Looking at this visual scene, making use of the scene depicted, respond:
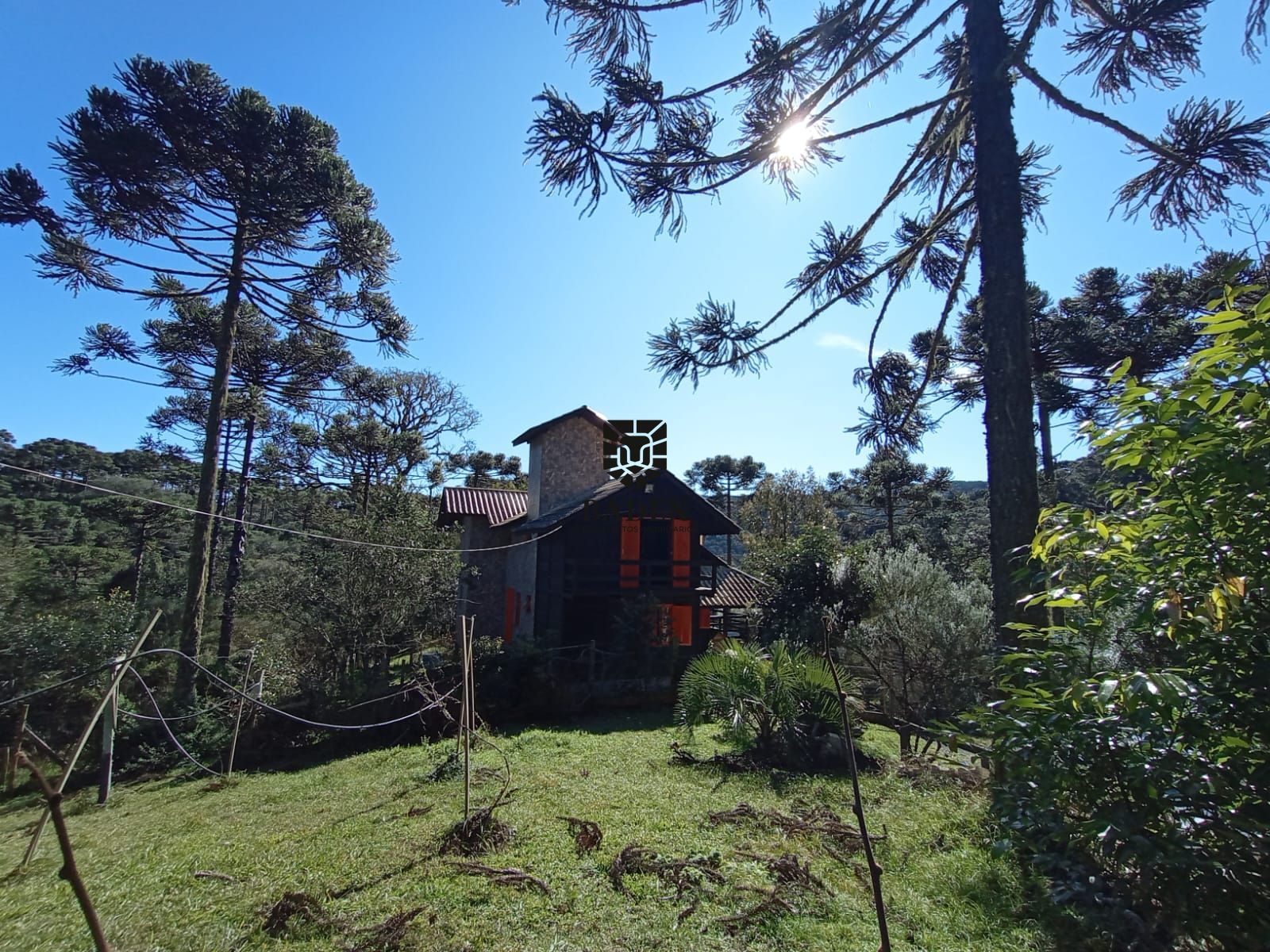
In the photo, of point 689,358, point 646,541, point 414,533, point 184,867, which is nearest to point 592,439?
point 646,541

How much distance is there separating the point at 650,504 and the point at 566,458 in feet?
11.9

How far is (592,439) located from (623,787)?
1192cm

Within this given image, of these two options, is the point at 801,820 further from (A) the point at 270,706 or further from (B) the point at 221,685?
(A) the point at 270,706

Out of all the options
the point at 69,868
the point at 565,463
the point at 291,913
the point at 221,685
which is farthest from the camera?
the point at 565,463

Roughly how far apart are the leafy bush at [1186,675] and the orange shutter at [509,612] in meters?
16.5

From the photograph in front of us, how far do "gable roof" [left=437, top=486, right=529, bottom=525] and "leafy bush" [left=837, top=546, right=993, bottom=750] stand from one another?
11.8m

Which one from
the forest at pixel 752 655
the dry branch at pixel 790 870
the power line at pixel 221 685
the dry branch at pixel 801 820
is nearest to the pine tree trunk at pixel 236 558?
the forest at pixel 752 655

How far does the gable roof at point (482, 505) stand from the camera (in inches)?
745

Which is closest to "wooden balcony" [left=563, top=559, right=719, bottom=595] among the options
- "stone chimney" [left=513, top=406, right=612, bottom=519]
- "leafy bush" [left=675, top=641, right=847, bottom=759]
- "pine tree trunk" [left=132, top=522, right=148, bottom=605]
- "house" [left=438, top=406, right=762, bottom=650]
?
"house" [left=438, top=406, right=762, bottom=650]

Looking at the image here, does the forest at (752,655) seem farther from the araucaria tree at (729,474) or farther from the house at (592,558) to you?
the araucaria tree at (729,474)

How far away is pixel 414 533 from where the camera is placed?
1439 cm

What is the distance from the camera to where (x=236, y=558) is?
17.9m

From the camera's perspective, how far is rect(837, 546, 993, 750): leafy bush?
9305 millimetres

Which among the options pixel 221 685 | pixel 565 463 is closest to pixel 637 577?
pixel 565 463
